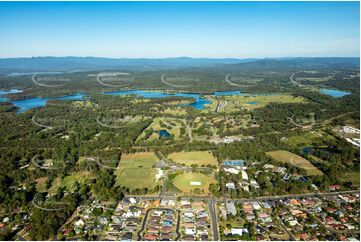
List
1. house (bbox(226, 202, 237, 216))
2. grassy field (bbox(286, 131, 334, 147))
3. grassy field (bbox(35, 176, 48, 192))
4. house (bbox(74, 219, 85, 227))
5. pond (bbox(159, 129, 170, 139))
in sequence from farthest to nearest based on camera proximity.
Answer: pond (bbox(159, 129, 170, 139)), grassy field (bbox(286, 131, 334, 147)), grassy field (bbox(35, 176, 48, 192)), house (bbox(226, 202, 237, 216)), house (bbox(74, 219, 85, 227))

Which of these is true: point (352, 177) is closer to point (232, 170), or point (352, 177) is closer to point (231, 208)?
point (232, 170)

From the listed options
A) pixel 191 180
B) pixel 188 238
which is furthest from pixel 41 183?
pixel 188 238

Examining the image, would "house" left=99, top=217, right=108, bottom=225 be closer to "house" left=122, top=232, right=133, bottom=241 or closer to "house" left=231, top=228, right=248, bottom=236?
"house" left=122, top=232, right=133, bottom=241

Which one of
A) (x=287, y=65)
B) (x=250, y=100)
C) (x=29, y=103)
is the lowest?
(x=29, y=103)

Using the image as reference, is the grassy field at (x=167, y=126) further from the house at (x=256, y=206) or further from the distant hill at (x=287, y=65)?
the distant hill at (x=287, y=65)

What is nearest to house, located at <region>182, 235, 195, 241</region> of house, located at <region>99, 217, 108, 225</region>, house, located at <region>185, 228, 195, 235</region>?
house, located at <region>185, 228, 195, 235</region>

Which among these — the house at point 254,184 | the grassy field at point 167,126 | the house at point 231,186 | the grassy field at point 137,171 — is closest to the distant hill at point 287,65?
the grassy field at point 167,126
